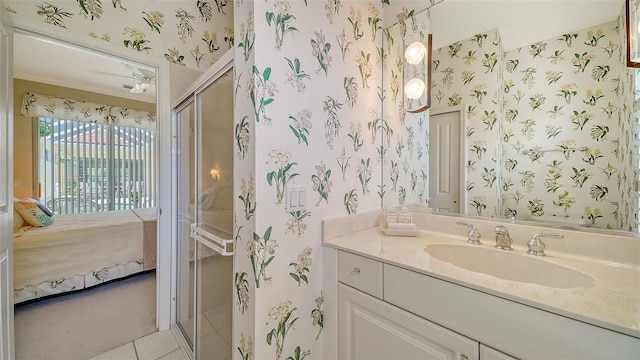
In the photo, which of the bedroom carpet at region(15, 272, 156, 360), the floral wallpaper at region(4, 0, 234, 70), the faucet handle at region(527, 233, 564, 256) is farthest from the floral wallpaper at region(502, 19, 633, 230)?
the bedroom carpet at region(15, 272, 156, 360)

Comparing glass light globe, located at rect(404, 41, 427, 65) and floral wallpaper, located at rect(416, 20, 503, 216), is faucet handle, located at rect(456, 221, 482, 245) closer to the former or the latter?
floral wallpaper, located at rect(416, 20, 503, 216)

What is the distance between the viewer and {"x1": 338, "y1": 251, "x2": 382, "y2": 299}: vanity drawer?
0.92 m

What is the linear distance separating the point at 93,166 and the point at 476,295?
5.68 m

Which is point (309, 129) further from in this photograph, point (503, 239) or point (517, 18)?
point (517, 18)

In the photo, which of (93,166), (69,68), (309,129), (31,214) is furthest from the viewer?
(93,166)

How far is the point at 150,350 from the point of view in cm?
163

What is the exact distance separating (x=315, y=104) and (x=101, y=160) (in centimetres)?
503

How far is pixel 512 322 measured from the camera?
625 millimetres

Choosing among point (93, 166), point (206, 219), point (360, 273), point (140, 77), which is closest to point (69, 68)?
point (140, 77)

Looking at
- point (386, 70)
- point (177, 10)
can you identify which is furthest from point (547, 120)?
point (177, 10)

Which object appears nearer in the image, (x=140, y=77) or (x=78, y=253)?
(x=78, y=253)

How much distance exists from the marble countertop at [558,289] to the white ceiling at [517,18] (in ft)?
2.96

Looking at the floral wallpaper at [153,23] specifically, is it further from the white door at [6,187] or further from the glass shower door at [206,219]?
the glass shower door at [206,219]

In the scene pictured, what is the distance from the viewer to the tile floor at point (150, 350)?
5.13ft
